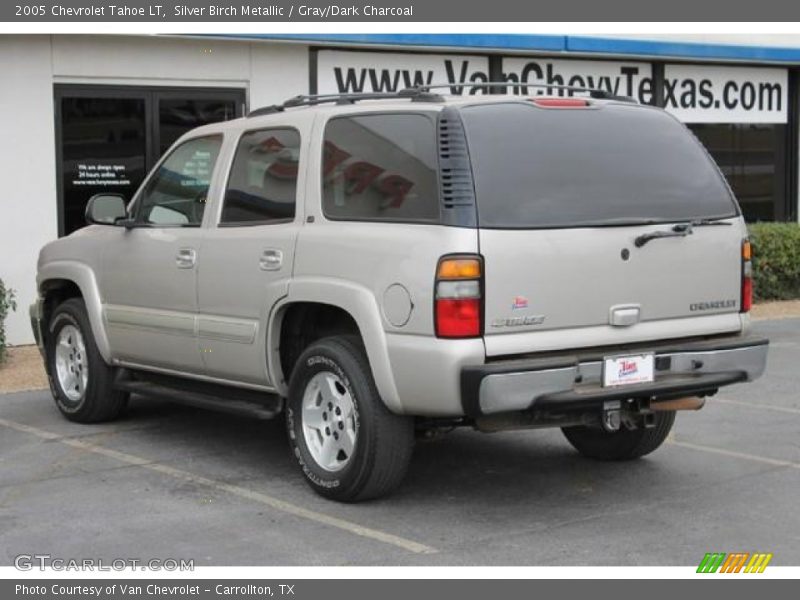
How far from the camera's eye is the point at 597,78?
1642 cm

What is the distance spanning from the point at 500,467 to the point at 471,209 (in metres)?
2.08

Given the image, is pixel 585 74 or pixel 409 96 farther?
pixel 585 74

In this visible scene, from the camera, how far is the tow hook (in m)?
6.30

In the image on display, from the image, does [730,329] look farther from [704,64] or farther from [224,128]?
[704,64]

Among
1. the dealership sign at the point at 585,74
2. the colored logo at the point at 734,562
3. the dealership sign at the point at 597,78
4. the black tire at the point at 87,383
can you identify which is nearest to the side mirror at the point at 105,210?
the black tire at the point at 87,383

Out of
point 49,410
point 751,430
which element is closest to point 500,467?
point 751,430

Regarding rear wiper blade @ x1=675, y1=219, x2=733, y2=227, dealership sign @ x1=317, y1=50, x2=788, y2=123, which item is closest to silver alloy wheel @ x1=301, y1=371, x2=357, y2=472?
rear wiper blade @ x1=675, y1=219, x2=733, y2=227

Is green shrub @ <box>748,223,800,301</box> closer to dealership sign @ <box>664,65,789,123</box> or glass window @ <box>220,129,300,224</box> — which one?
dealership sign @ <box>664,65,789,123</box>

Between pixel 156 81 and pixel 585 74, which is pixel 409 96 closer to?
pixel 156 81

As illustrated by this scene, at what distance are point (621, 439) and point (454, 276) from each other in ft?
6.90

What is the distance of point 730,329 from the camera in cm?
673

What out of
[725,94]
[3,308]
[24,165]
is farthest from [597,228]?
[725,94]

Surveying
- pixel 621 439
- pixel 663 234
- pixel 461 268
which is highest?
pixel 663 234

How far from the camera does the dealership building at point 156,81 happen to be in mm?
12336
